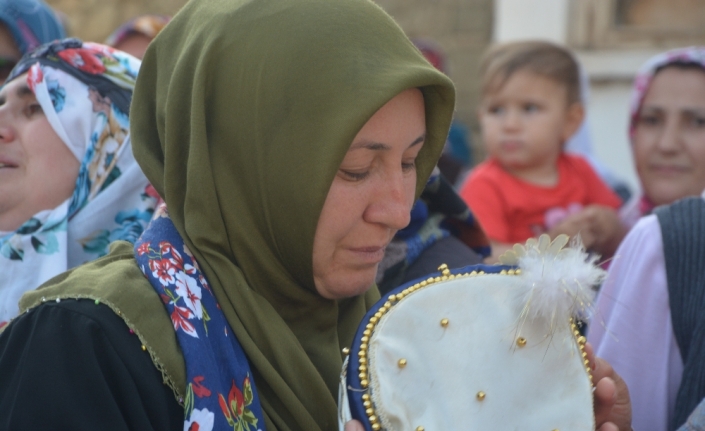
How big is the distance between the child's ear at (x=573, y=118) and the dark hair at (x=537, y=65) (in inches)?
1.3

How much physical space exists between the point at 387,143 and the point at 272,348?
1.60 ft

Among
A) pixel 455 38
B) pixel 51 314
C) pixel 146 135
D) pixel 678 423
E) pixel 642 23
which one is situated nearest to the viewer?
pixel 51 314

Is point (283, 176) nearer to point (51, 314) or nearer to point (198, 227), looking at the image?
point (198, 227)

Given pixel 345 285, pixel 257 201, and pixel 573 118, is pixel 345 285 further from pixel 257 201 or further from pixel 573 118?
pixel 573 118

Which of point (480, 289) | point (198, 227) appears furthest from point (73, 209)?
point (480, 289)

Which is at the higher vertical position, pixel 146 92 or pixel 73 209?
pixel 146 92

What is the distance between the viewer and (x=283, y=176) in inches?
66.0

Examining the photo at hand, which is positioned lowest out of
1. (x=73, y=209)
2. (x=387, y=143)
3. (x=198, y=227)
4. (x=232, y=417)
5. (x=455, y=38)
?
(x=455, y=38)

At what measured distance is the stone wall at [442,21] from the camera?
767cm

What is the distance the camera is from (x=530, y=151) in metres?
4.04

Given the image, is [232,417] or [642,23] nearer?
[232,417]

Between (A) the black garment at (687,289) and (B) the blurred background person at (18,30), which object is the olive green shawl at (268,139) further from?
(B) the blurred background person at (18,30)

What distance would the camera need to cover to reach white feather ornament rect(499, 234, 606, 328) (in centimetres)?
155

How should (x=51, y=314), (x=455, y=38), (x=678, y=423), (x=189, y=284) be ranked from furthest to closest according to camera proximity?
(x=455, y=38), (x=678, y=423), (x=189, y=284), (x=51, y=314)
